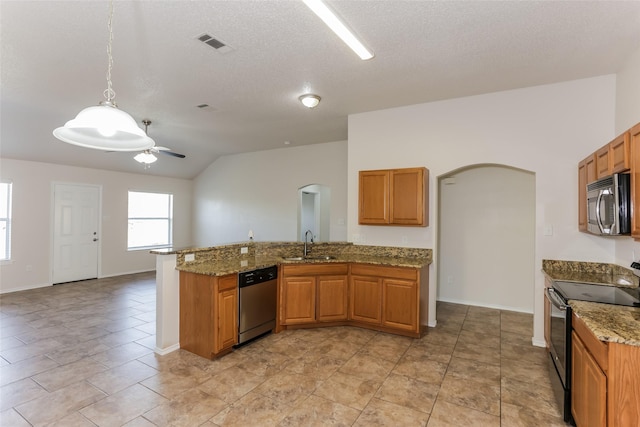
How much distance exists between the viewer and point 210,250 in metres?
3.81

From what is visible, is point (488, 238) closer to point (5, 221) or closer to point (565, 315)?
point (565, 315)

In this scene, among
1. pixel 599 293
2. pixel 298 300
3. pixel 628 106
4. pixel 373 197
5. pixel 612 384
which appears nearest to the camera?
pixel 612 384

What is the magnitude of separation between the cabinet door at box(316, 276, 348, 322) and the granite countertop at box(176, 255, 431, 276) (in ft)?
0.88

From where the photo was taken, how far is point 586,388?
1891mm

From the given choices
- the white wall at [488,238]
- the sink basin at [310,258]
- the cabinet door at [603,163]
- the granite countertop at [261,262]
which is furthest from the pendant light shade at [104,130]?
the white wall at [488,238]

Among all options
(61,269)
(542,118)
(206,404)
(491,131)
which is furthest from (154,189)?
(542,118)

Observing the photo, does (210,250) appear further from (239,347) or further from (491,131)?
(491,131)

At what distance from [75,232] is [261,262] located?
5419 millimetres

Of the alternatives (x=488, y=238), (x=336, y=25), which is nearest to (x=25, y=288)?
(x=336, y=25)

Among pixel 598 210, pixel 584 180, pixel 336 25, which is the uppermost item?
pixel 336 25

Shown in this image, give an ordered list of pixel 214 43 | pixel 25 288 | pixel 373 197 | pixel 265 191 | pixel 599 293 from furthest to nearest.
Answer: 1. pixel 265 191
2. pixel 25 288
3. pixel 373 197
4. pixel 214 43
5. pixel 599 293

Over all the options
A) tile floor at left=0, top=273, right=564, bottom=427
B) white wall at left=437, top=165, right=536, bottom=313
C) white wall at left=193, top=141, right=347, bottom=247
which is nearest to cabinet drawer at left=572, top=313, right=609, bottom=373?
tile floor at left=0, top=273, right=564, bottom=427

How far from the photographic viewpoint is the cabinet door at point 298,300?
13.2ft

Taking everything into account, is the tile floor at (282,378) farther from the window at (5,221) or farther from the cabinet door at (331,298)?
the window at (5,221)
